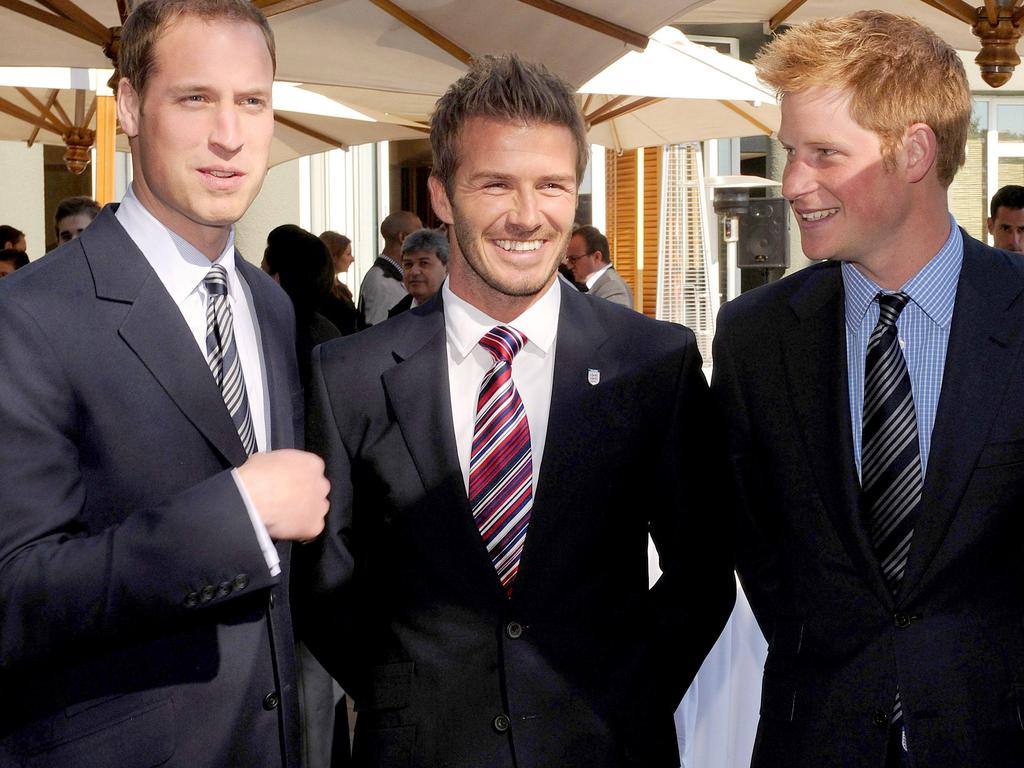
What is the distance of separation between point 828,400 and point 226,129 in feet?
4.02

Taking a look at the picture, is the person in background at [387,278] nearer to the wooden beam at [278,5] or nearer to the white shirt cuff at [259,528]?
the wooden beam at [278,5]

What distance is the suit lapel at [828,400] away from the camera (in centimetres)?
216

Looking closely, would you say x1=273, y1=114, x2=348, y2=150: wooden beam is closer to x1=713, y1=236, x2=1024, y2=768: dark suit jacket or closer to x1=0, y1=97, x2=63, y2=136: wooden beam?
x1=0, y1=97, x2=63, y2=136: wooden beam

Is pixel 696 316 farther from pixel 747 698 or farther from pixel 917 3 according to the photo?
pixel 747 698

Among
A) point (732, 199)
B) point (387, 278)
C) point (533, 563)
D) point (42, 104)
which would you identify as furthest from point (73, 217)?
point (732, 199)

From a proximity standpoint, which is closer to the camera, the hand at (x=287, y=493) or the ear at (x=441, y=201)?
the hand at (x=287, y=493)

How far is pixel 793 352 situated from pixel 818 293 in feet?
0.48

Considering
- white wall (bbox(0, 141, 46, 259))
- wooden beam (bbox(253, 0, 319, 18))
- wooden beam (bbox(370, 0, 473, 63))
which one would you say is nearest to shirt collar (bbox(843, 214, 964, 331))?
wooden beam (bbox(253, 0, 319, 18))

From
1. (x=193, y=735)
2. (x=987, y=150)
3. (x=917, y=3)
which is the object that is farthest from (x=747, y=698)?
(x=987, y=150)

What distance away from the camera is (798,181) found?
2.30m

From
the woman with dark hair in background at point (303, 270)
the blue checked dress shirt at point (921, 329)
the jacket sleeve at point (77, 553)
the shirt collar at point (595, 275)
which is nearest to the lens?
the jacket sleeve at point (77, 553)

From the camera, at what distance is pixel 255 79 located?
2.09m

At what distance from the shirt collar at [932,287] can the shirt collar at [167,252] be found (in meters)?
1.25

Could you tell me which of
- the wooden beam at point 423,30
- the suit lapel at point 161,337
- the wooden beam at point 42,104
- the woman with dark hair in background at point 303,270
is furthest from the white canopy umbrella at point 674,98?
the suit lapel at point 161,337
